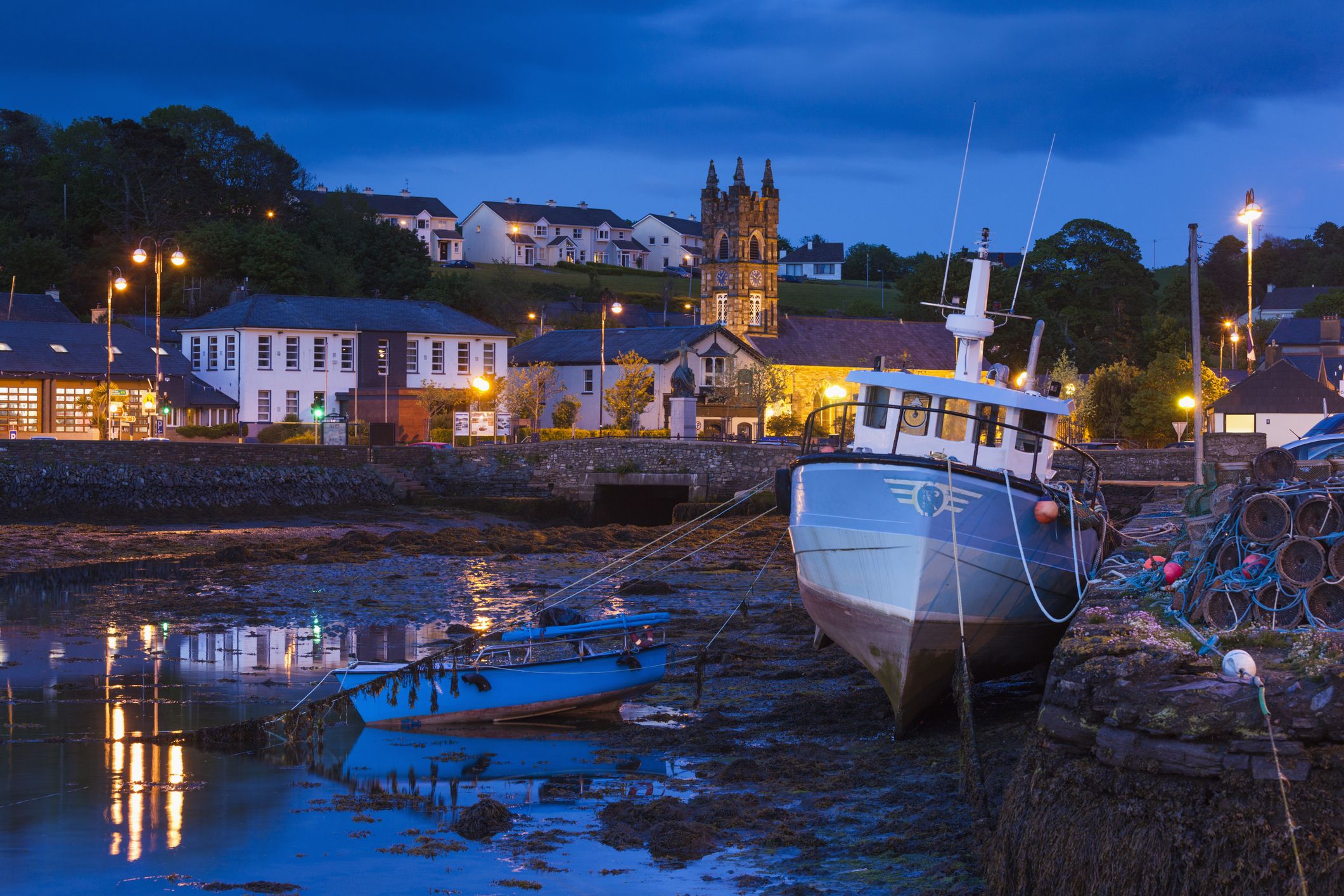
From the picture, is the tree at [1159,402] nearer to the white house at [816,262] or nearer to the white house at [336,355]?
the white house at [336,355]

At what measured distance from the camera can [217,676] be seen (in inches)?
731

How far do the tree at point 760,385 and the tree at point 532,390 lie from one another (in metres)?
9.42

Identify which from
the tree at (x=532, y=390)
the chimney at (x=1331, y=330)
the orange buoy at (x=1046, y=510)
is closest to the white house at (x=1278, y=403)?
the tree at (x=532, y=390)

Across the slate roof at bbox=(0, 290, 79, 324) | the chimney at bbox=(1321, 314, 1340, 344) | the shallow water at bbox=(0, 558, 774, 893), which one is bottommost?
the shallow water at bbox=(0, 558, 774, 893)

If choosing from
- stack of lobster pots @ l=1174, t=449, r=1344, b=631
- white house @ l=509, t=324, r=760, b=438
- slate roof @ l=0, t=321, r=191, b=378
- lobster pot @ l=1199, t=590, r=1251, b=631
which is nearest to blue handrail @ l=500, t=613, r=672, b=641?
stack of lobster pots @ l=1174, t=449, r=1344, b=631

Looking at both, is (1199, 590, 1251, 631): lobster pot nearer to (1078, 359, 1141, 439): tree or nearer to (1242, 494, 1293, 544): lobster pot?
(1242, 494, 1293, 544): lobster pot

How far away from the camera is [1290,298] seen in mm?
128750

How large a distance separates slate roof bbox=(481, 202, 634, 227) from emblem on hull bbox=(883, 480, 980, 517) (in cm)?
13801

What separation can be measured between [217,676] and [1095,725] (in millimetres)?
13280

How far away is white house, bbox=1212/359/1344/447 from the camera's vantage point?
4928cm

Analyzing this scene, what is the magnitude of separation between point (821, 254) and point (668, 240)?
22654 millimetres

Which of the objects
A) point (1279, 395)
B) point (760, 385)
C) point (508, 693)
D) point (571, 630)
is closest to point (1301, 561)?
A: point (571, 630)

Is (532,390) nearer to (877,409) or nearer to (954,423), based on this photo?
(877,409)

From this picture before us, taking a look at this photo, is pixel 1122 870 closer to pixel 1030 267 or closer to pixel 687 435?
pixel 687 435
